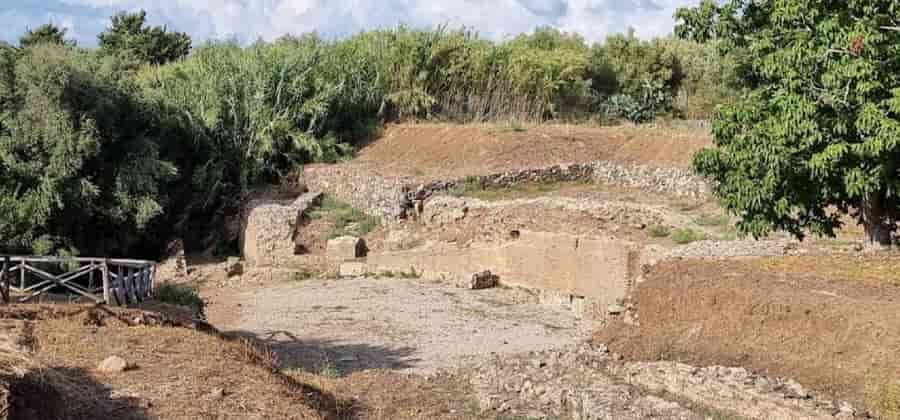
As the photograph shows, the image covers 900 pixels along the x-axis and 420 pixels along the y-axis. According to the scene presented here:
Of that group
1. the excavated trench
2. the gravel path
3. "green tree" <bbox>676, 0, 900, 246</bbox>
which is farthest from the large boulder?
"green tree" <bbox>676, 0, 900, 246</bbox>

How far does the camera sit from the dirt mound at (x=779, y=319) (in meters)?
9.80

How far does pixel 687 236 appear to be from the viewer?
20.0 metres

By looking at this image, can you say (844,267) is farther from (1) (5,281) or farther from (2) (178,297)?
(1) (5,281)

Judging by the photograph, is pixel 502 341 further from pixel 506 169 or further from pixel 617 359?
pixel 506 169

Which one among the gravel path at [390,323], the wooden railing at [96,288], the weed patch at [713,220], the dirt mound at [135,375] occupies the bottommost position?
the gravel path at [390,323]

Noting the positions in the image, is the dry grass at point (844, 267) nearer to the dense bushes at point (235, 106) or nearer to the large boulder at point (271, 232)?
the large boulder at point (271, 232)

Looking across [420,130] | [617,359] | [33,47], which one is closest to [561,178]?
[420,130]

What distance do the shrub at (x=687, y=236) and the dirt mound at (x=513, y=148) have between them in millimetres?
6838

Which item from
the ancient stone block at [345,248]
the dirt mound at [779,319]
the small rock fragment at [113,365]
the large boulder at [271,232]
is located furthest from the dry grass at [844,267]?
the large boulder at [271,232]

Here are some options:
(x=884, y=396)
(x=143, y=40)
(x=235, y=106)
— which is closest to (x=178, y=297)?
(x=884, y=396)

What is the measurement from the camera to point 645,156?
28.5 m

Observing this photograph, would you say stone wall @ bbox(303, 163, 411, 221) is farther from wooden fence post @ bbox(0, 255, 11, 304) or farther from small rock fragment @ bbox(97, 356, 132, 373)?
small rock fragment @ bbox(97, 356, 132, 373)

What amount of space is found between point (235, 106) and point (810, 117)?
22.2 metres

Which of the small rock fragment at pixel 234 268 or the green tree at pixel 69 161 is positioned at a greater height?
the green tree at pixel 69 161
